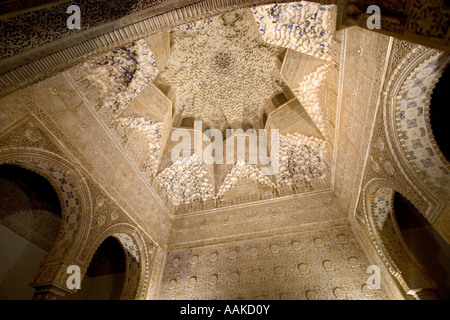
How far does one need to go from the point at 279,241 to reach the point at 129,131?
3894mm

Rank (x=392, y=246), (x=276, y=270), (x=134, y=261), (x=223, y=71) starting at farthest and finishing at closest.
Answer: (x=223, y=71) → (x=134, y=261) → (x=276, y=270) → (x=392, y=246)

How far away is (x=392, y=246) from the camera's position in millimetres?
3699

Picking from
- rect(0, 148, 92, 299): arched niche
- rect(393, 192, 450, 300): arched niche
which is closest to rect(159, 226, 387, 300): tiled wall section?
rect(393, 192, 450, 300): arched niche

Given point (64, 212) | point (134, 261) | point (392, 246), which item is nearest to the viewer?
point (64, 212)

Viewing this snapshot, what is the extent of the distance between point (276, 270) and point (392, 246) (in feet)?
6.75

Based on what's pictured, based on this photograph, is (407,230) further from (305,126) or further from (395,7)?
(395,7)

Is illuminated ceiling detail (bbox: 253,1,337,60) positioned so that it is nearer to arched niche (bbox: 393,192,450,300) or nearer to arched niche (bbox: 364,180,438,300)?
arched niche (bbox: 364,180,438,300)

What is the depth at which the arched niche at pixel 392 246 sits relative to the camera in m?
3.26

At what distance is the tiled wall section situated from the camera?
4.07m

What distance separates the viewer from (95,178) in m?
3.61

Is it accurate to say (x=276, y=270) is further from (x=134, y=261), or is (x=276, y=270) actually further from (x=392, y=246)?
(x=134, y=261)

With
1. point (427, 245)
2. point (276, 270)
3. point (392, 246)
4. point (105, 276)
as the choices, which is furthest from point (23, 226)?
point (427, 245)

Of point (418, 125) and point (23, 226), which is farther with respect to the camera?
point (23, 226)

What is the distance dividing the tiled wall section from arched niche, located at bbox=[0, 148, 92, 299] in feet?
7.51
